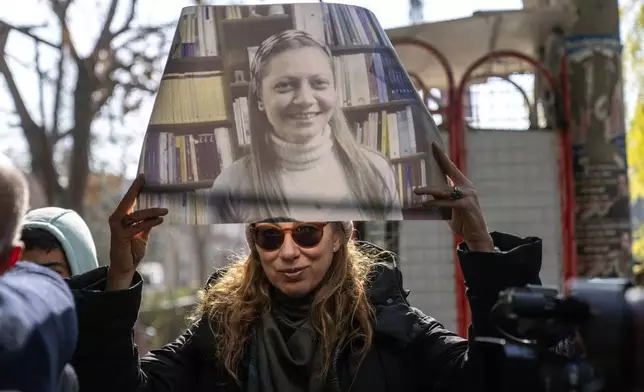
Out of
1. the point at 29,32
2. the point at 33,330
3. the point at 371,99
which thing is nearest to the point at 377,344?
the point at 371,99

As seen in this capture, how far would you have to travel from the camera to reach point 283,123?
2.89 m

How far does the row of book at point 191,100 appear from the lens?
2.89 meters

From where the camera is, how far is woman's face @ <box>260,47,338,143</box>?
287cm

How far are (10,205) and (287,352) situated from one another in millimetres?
1294

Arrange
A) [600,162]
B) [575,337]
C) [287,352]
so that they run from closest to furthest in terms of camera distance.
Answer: [575,337], [287,352], [600,162]

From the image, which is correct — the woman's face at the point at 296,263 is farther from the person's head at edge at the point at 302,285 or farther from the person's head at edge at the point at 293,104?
the person's head at edge at the point at 293,104

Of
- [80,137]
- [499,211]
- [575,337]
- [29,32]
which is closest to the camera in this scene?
[575,337]

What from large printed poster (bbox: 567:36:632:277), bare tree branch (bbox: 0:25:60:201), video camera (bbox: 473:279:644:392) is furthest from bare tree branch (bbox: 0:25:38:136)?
video camera (bbox: 473:279:644:392)

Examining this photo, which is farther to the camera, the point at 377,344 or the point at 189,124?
the point at 377,344

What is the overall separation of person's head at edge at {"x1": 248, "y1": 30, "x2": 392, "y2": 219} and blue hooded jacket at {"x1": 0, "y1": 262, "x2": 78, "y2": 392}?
797mm

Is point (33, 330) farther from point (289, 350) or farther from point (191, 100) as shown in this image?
point (289, 350)

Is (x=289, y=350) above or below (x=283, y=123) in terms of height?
below

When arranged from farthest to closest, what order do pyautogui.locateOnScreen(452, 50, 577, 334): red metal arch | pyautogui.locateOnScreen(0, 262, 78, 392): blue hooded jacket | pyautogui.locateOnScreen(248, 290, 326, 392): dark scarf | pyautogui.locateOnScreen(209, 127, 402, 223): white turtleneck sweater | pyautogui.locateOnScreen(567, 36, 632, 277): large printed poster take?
pyautogui.locateOnScreen(452, 50, 577, 334): red metal arch
pyautogui.locateOnScreen(567, 36, 632, 277): large printed poster
pyautogui.locateOnScreen(248, 290, 326, 392): dark scarf
pyautogui.locateOnScreen(209, 127, 402, 223): white turtleneck sweater
pyautogui.locateOnScreen(0, 262, 78, 392): blue hooded jacket

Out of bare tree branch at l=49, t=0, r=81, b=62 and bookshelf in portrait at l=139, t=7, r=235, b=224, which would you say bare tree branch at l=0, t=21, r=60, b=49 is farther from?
bookshelf in portrait at l=139, t=7, r=235, b=224
